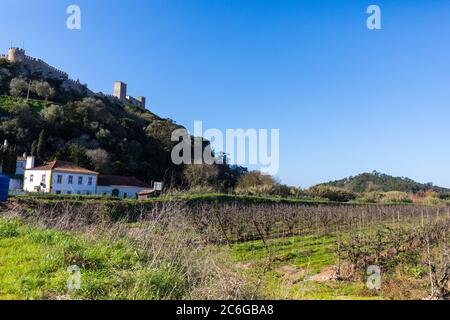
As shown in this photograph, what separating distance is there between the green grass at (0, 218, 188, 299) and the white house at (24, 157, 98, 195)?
2786 cm

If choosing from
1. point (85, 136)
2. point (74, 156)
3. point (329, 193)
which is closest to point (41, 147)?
point (74, 156)

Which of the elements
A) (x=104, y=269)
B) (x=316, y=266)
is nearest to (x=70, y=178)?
(x=316, y=266)

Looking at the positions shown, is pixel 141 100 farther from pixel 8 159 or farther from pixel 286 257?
pixel 286 257

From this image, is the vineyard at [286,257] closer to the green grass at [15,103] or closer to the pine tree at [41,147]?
the pine tree at [41,147]

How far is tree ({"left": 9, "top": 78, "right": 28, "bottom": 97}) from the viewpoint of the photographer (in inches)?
2462

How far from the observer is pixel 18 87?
63.2 meters

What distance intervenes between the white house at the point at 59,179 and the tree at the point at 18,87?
102ft

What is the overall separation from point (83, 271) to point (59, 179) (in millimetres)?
30909

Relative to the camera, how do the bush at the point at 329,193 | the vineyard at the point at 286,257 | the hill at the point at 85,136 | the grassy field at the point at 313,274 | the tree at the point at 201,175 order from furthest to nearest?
1. the bush at the point at 329,193
2. the hill at the point at 85,136
3. the tree at the point at 201,175
4. the grassy field at the point at 313,274
5. the vineyard at the point at 286,257

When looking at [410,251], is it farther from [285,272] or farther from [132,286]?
[132,286]

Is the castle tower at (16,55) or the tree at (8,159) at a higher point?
the castle tower at (16,55)

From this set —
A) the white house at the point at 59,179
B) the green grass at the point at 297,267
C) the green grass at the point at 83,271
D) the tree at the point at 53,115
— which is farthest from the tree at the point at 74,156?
the green grass at the point at 83,271

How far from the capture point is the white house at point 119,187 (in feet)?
126
